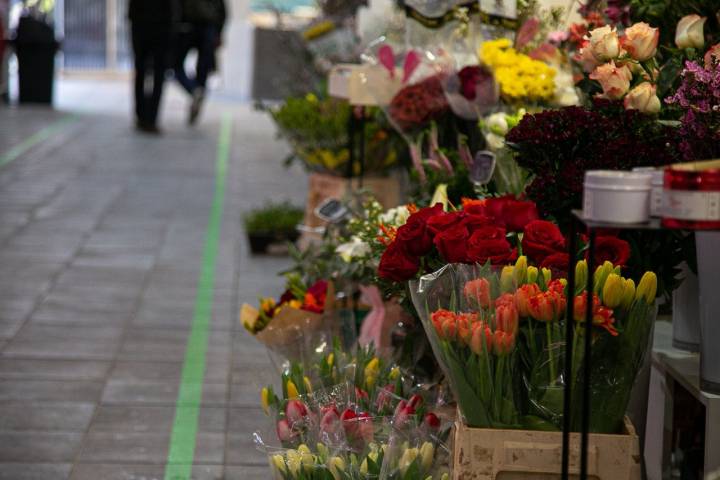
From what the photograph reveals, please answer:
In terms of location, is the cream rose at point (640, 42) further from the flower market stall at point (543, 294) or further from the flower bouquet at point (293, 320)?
the flower bouquet at point (293, 320)

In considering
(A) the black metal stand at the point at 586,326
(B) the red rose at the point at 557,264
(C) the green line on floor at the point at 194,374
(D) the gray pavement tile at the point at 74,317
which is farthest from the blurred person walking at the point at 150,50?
(A) the black metal stand at the point at 586,326

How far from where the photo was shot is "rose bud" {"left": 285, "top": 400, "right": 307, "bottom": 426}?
102 inches

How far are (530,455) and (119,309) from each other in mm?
3329

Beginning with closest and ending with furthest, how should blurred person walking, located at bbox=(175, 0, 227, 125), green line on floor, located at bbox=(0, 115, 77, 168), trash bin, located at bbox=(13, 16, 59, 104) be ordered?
green line on floor, located at bbox=(0, 115, 77, 168)
blurred person walking, located at bbox=(175, 0, 227, 125)
trash bin, located at bbox=(13, 16, 59, 104)

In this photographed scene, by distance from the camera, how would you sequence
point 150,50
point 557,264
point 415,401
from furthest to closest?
point 150,50, point 415,401, point 557,264

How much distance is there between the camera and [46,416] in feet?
12.5

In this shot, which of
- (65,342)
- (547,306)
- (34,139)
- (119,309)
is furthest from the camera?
(34,139)

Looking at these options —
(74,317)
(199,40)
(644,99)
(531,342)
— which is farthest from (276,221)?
(199,40)

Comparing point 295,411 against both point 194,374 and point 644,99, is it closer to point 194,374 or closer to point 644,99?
point 644,99

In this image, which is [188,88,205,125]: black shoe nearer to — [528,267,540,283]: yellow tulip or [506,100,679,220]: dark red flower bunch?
[506,100,679,220]: dark red flower bunch

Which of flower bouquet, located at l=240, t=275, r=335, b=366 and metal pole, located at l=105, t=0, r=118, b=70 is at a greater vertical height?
metal pole, located at l=105, t=0, r=118, b=70

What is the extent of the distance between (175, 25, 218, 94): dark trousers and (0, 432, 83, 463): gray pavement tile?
925 centimetres

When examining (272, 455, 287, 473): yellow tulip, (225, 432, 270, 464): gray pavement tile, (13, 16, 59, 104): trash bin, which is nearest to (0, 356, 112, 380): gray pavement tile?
(225, 432, 270, 464): gray pavement tile

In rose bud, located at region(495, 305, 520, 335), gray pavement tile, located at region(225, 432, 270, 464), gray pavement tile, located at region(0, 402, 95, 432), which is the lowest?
gray pavement tile, located at region(225, 432, 270, 464)
